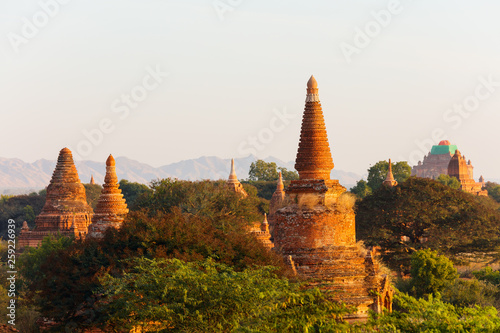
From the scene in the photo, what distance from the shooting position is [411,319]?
77.8ft

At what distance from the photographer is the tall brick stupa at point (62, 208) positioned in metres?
61.1

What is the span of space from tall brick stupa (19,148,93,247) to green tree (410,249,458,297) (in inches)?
969

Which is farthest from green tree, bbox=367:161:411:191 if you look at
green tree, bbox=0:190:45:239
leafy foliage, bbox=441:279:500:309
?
leafy foliage, bbox=441:279:500:309

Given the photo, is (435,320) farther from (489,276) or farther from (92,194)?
(92,194)

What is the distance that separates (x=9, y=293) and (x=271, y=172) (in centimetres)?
10733

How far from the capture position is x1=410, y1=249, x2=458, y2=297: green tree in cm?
4441

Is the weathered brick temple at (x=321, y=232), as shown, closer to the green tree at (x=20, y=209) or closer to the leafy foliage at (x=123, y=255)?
the leafy foliage at (x=123, y=255)

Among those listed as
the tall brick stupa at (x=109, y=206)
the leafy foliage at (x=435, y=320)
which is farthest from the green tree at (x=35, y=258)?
the leafy foliage at (x=435, y=320)

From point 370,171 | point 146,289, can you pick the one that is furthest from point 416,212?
point 370,171

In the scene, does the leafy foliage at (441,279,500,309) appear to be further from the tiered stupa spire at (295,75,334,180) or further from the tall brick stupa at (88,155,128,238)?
the tall brick stupa at (88,155,128,238)

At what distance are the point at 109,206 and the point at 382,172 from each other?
2799 inches

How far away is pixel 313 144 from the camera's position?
32938 mm

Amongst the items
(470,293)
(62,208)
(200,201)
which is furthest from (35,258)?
(470,293)

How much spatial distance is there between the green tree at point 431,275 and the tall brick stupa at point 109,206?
14867mm
